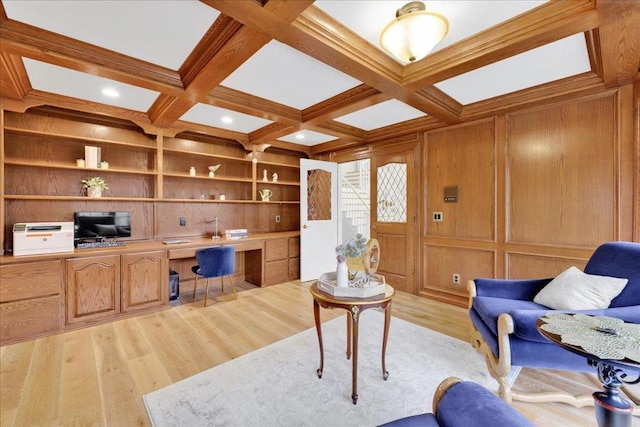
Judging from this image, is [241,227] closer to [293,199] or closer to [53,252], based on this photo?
[293,199]

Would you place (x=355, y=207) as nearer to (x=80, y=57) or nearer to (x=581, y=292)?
(x=581, y=292)

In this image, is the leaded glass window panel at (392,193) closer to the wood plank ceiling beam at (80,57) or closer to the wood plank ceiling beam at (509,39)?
the wood plank ceiling beam at (509,39)

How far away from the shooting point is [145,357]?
2330mm

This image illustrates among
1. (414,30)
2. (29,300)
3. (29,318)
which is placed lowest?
(29,318)

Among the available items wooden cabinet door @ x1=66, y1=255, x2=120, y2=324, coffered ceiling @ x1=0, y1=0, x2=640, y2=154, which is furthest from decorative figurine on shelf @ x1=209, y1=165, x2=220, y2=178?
wooden cabinet door @ x1=66, y1=255, x2=120, y2=324

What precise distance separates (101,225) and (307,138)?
313 centimetres

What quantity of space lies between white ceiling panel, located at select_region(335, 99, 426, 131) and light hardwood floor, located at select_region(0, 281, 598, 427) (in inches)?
95.2

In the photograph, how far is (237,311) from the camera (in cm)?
334

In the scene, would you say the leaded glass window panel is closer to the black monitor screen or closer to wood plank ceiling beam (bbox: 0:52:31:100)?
the black monitor screen

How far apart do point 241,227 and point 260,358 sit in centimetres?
282

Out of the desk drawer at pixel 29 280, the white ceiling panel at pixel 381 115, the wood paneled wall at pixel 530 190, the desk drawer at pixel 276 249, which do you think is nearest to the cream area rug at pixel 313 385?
the wood paneled wall at pixel 530 190

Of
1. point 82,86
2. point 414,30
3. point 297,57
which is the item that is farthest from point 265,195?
point 414,30

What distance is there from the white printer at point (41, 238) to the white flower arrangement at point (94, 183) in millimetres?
637

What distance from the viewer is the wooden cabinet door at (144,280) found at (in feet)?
10.2
